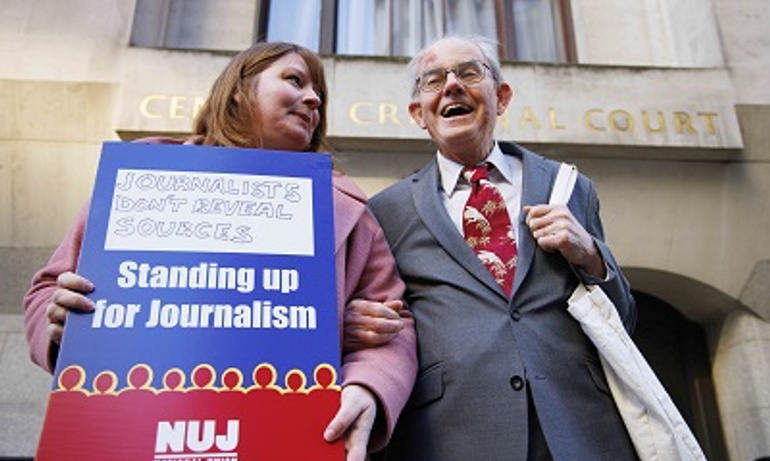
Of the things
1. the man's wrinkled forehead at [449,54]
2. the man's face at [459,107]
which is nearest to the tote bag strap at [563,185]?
the man's face at [459,107]

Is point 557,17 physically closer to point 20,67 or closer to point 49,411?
point 20,67

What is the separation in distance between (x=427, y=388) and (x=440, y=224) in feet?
1.89

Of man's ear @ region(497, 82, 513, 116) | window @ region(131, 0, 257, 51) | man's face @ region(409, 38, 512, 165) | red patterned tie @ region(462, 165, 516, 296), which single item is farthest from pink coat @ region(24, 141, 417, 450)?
window @ region(131, 0, 257, 51)

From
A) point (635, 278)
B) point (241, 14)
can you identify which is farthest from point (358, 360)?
point (241, 14)

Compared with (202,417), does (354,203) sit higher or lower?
higher

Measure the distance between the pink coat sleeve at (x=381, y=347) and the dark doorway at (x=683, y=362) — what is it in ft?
14.7

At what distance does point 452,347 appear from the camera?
2.08m

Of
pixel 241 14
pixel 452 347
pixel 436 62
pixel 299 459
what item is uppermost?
pixel 241 14

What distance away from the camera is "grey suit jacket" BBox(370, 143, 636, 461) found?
6.36ft

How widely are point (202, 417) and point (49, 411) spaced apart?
296 millimetres

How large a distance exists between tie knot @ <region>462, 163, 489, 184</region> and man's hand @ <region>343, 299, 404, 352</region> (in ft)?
2.69

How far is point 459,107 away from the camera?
2.58 meters

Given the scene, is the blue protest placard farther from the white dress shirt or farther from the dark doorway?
the dark doorway

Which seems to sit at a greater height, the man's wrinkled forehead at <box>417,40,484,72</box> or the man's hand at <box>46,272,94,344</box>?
the man's wrinkled forehead at <box>417,40,484,72</box>
